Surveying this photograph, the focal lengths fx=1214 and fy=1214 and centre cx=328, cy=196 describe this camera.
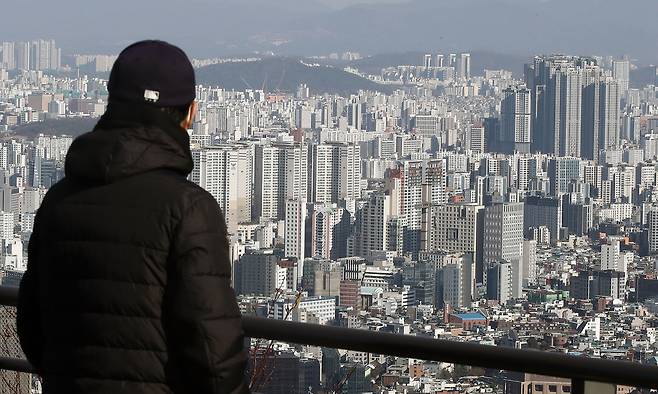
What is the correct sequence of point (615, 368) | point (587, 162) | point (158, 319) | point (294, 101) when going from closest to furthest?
1. point (158, 319)
2. point (615, 368)
3. point (587, 162)
4. point (294, 101)

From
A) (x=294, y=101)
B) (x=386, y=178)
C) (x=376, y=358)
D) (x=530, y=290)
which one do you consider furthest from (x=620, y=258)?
(x=376, y=358)

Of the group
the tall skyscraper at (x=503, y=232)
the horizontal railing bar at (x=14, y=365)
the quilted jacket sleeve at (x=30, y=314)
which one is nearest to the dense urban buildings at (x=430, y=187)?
the tall skyscraper at (x=503, y=232)

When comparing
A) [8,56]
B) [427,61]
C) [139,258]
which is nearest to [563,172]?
[427,61]

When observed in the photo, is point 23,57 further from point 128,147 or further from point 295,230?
point 128,147

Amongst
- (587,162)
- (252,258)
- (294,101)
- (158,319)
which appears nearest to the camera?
(158,319)

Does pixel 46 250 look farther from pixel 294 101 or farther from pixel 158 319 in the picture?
pixel 294 101

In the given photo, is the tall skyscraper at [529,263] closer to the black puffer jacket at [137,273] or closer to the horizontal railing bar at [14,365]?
the horizontal railing bar at [14,365]

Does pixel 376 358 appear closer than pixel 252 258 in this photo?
Yes

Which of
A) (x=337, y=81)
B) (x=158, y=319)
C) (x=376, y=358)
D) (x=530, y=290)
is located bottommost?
(x=530, y=290)
